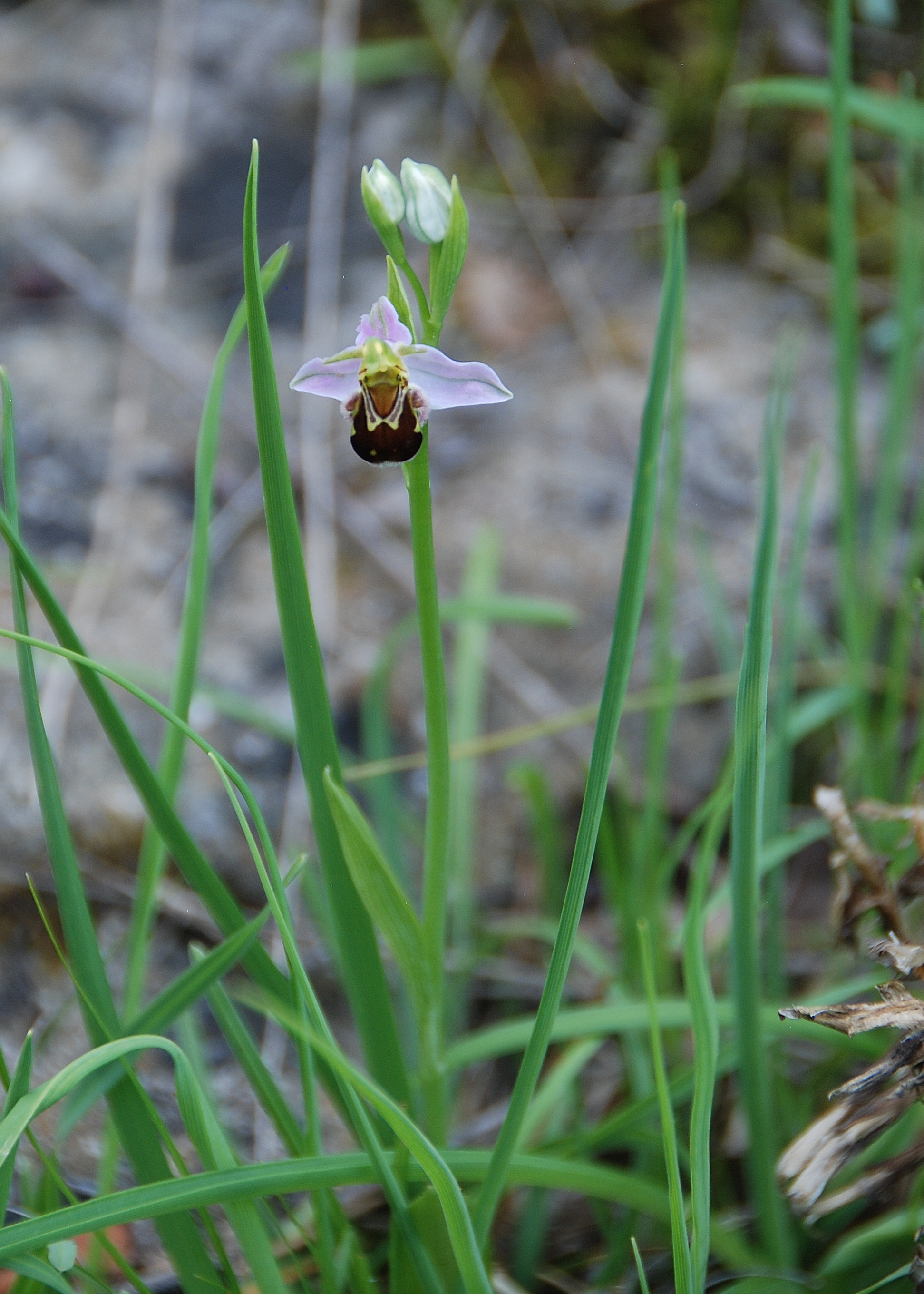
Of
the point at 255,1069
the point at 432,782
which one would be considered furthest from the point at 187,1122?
the point at 432,782

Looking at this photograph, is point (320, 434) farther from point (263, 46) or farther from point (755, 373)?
point (263, 46)

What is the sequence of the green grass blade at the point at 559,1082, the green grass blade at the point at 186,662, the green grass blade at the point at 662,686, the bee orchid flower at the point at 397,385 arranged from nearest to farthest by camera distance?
the bee orchid flower at the point at 397,385 → the green grass blade at the point at 186,662 → the green grass blade at the point at 559,1082 → the green grass blade at the point at 662,686

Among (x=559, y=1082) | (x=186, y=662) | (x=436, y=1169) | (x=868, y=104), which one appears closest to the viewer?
(x=436, y=1169)

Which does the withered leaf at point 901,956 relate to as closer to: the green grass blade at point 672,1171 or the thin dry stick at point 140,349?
the green grass blade at point 672,1171

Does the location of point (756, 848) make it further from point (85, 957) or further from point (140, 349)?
point (140, 349)

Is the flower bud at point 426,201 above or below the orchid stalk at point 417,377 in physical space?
above

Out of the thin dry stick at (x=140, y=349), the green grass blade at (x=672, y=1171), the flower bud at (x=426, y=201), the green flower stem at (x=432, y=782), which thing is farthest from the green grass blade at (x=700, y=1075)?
the thin dry stick at (x=140, y=349)

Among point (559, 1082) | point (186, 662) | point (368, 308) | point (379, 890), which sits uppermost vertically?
point (368, 308)

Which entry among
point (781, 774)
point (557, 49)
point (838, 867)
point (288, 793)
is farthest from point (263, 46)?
point (838, 867)
